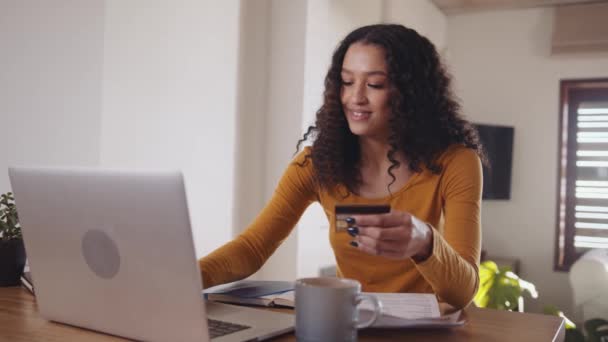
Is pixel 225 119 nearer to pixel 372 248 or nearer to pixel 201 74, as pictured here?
pixel 201 74

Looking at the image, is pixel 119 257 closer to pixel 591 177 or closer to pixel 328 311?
pixel 328 311

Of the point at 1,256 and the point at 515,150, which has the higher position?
the point at 515,150

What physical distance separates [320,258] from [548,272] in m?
2.41

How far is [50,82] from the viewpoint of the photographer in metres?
1.78

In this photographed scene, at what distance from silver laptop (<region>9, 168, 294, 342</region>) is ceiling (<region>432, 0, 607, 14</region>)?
172 inches

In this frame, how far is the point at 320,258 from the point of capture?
3.23 m

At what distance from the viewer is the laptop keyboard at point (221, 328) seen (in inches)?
31.5

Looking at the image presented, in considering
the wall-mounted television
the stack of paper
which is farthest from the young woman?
the wall-mounted television

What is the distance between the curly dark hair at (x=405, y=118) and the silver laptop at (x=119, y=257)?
60 centimetres

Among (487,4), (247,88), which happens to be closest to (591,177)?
(487,4)

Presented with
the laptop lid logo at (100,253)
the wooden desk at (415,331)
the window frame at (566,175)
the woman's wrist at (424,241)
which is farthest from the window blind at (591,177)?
the laptop lid logo at (100,253)

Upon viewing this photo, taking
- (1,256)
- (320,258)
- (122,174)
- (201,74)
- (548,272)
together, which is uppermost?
(201,74)

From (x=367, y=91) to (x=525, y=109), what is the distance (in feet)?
12.6

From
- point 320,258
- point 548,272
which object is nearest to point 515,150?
point 548,272
